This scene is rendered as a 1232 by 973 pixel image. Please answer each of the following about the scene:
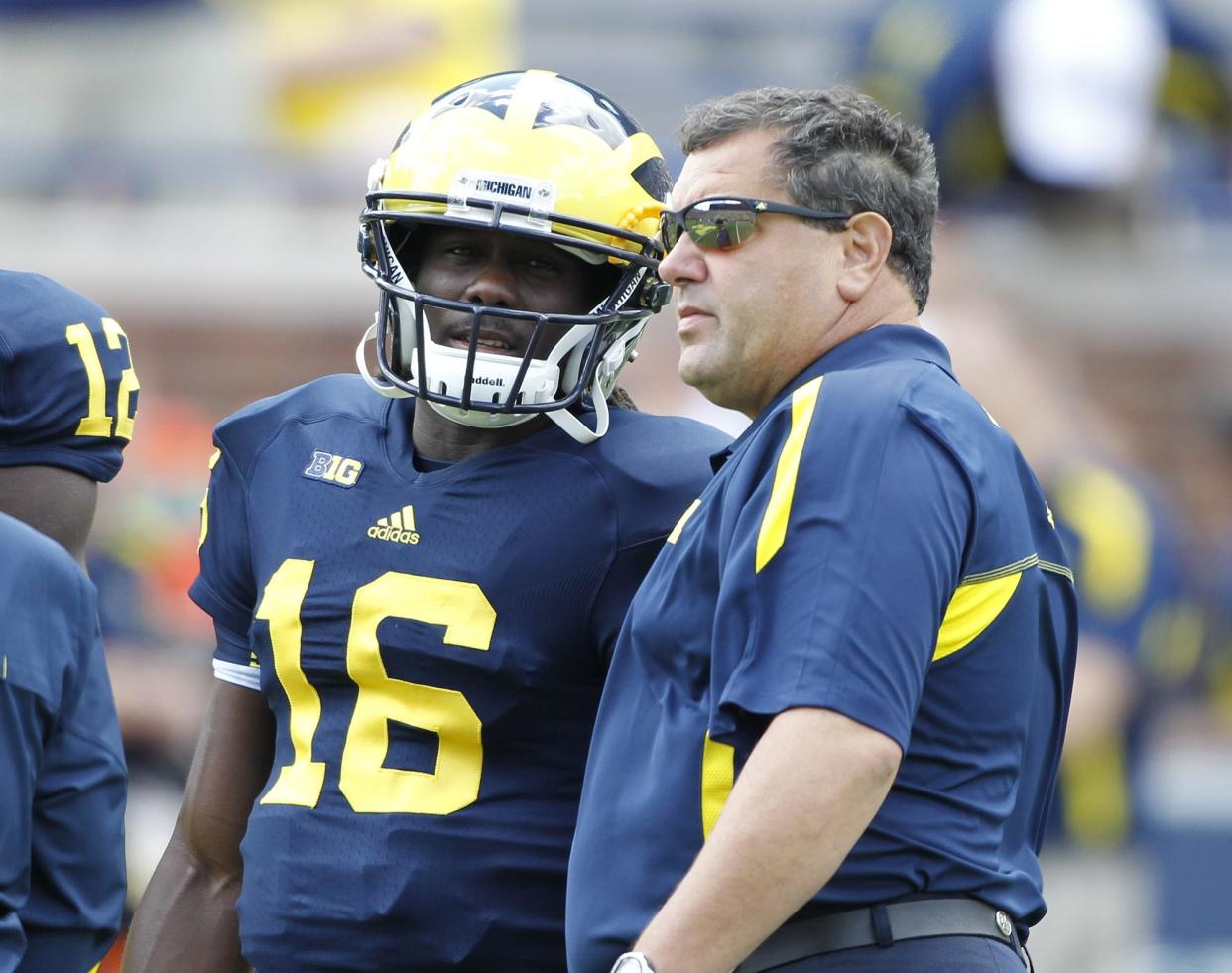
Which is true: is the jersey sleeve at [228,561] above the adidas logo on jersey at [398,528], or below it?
below

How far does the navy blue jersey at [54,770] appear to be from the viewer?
2568 millimetres

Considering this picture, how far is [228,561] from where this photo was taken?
10.4ft

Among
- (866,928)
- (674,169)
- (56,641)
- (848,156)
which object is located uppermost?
(848,156)

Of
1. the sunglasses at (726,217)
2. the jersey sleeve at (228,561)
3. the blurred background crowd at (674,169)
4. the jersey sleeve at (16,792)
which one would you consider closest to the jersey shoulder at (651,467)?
the sunglasses at (726,217)

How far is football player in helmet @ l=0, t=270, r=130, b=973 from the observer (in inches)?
102

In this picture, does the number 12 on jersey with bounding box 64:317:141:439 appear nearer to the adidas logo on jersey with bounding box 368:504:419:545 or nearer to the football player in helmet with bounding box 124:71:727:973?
the football player in helmet with bounding box 124:71:727:973

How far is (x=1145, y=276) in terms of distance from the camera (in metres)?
10.9

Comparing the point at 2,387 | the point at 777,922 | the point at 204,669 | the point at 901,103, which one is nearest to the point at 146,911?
the point at 2,387

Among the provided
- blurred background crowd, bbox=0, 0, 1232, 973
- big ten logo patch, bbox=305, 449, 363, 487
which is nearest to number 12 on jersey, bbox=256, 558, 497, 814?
big ten logo patch, bbox=305, 449, 363, 487

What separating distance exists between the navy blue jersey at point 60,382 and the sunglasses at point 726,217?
969mm

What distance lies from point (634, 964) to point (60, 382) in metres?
1.35

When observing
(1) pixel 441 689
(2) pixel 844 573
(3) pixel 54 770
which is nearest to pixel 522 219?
(1) pixel 441 689

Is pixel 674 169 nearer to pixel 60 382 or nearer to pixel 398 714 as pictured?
pixel 60 382

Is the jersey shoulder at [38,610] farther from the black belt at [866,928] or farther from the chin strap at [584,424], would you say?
the black belt at [866,928]
